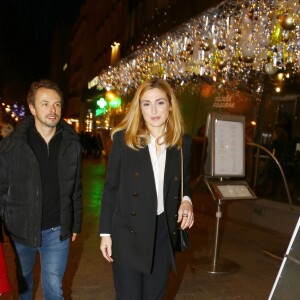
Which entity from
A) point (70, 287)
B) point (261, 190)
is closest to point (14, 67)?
point (261, 190)

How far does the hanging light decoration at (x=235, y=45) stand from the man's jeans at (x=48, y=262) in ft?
Result: 13.7

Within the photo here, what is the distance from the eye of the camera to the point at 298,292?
2436 mm

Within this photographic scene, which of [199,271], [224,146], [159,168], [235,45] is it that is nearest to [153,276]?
[159,168]

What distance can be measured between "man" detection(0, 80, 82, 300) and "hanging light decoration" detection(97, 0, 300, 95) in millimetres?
3714

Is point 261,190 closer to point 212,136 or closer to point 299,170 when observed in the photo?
point 299,170

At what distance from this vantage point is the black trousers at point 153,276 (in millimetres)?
2811

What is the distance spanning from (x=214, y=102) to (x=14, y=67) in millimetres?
35188

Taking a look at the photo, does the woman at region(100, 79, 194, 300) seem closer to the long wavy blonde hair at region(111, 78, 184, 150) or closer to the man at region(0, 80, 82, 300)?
the long wavy blonde hair at region(111, 78, 184, 150)

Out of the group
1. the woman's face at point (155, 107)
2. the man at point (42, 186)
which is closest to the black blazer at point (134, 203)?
the woman's face at point (155, 107)

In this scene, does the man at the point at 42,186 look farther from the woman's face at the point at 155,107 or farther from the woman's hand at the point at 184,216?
the woman's hand at the point at 184,216

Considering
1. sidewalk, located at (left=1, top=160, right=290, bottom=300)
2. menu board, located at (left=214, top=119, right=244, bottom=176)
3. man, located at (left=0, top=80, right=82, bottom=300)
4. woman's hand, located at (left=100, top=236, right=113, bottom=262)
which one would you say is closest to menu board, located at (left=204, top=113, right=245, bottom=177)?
menu board, located at (left=214, top=119, right=244, bottom=176)

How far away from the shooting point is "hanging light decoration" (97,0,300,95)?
21.5 feet

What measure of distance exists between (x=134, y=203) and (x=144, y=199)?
0.24ft

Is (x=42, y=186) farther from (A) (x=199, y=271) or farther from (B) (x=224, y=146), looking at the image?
(B) (x=224, y=146)
